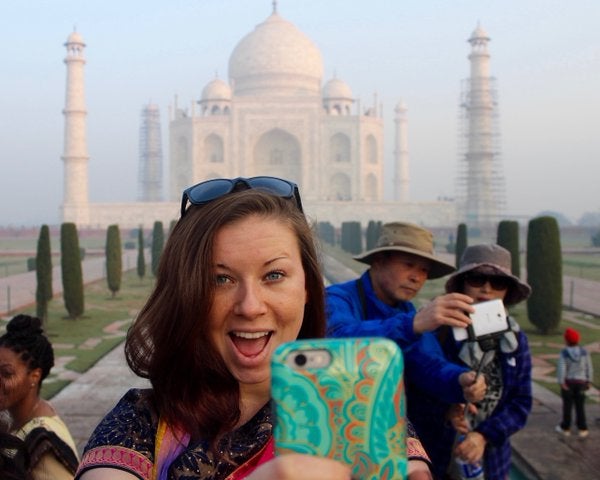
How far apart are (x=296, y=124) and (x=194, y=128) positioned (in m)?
4.73

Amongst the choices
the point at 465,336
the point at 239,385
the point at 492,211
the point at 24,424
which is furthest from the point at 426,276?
the point at 492,211

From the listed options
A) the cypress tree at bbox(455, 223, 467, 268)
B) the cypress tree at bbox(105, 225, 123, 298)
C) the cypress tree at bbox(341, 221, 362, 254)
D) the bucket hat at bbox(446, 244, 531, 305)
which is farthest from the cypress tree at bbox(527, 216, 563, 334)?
the cypress tree at bbox(341, 221, 362, 254)

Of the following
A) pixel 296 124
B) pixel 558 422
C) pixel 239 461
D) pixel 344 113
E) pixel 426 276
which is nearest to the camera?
pixel 239 461

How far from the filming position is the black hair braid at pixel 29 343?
1607 millimetres

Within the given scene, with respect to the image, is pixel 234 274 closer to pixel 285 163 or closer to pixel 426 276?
pixel 426 276

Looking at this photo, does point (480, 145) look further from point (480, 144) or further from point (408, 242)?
point (408, 242)

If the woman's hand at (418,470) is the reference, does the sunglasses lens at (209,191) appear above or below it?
above

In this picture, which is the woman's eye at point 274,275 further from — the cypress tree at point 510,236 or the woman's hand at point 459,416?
the cypress tree at point 510,236

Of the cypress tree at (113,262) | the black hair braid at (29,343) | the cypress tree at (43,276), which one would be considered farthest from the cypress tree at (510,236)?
the black hair braid at (29,343)

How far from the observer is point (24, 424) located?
4.88 feet

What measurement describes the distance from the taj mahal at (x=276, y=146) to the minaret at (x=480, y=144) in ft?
4.50

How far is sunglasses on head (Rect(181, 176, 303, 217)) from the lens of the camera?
84 centimetres

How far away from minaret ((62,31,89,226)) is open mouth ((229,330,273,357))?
96.0 ft

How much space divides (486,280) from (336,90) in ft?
111
